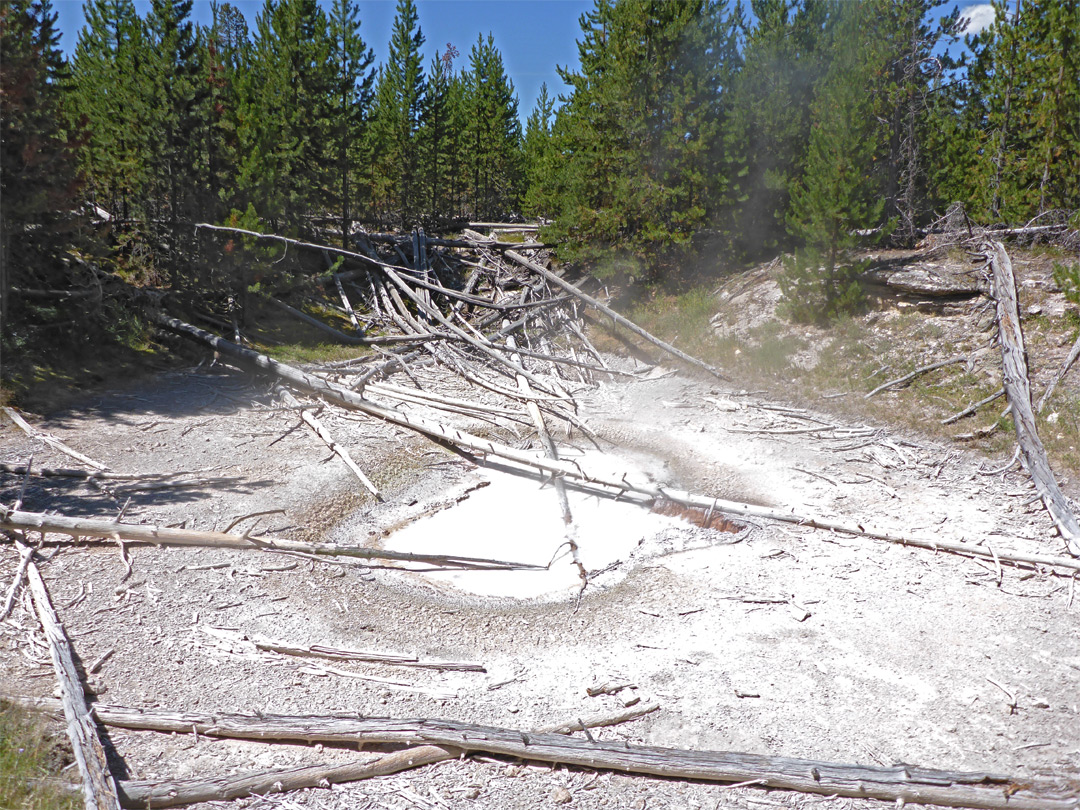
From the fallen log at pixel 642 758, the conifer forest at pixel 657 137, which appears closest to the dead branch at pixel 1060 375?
the conifer forest at pixel 657 137

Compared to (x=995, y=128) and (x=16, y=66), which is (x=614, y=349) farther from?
(x=16, y=66)

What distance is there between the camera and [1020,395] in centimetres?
1245

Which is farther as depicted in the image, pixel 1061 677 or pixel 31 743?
pixel 1061 677

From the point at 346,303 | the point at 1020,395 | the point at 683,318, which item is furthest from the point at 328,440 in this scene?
the point at 1020,395

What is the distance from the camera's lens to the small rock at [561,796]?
521 cm

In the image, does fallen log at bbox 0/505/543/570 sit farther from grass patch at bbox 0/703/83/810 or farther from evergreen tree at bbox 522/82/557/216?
evergreen tree at bbox 522/82/557/216

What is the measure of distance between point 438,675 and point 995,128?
21412 millimetres

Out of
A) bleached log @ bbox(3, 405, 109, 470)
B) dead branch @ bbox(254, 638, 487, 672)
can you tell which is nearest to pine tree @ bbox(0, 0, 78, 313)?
bleached log @ bbox(3, 405, 109, 470)

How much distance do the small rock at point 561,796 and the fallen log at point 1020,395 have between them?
7095 mm

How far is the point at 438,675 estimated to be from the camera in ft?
22.0

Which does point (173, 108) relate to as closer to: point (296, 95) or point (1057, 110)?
point (296, 95)

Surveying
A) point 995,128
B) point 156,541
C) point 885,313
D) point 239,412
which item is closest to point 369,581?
point 156,541

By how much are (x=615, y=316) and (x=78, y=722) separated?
1530 centimetres

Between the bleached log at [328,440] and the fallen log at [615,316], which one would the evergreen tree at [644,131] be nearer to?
the fallen log at [615,316]
